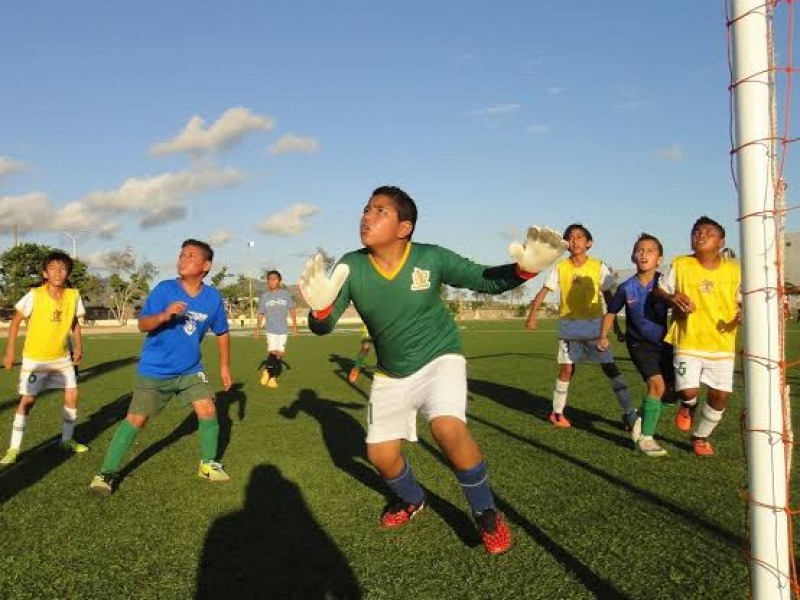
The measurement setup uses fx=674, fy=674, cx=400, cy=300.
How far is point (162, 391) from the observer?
19.1ft

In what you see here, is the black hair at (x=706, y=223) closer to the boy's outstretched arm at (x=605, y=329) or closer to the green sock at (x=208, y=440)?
the boy's outstretched arm at (x=605, y=329)

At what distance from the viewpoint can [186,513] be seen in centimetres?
486

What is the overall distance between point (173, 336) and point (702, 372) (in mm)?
4890

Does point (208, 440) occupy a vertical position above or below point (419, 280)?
below

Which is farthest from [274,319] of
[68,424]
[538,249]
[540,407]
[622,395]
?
[538,249]

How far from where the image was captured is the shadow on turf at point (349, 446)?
4.58m

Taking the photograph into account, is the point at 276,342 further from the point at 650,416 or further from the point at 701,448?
the point at 701,448

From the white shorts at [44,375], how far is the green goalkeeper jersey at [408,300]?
4354 mm

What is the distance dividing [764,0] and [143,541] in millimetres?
4323

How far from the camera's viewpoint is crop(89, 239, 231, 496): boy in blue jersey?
5734 mm

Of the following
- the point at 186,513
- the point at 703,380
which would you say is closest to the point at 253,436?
the point at 186,513

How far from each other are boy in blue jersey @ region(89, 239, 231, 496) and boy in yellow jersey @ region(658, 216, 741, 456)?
431cm

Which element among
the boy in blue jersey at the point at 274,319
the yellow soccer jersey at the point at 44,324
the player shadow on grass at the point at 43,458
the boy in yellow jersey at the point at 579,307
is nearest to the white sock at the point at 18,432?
the player shadow on grass at the point at 43,458

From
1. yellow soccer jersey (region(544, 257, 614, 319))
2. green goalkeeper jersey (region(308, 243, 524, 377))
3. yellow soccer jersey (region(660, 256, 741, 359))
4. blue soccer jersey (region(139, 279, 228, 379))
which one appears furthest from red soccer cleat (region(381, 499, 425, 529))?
yellow soccer jersey (region(544, 257, 614, 319))
